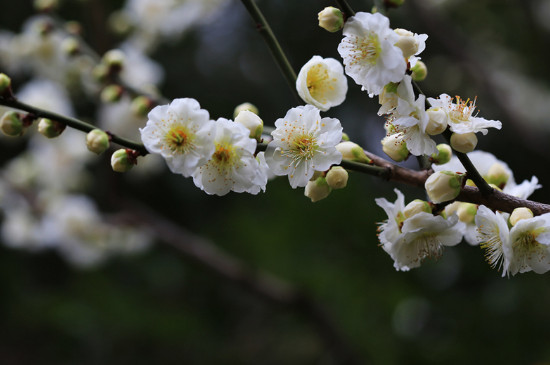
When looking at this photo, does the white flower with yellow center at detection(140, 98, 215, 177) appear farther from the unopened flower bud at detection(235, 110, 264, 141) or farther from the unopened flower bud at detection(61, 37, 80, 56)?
the unopened flower bud at detection(61, 37, 80, 56)

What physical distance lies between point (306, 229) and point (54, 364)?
6.57ft

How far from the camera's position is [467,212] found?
96cm

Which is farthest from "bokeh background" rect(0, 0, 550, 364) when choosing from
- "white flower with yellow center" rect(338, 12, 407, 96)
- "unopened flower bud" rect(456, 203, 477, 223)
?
"white flower with yellow center" rect(338, 12, 407, 96)

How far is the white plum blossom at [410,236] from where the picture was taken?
819mm

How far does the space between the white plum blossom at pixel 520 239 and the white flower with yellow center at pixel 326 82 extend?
326 millimetres

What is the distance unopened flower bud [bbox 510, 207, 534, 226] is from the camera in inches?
30.6

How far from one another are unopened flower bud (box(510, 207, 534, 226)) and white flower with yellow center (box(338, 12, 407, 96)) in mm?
277

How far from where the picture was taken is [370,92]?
77 centimetres

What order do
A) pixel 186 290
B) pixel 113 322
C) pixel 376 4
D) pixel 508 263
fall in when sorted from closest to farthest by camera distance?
pixel 508 263 < pixel 376 4 < pixel 113 322 < pixel 186 290

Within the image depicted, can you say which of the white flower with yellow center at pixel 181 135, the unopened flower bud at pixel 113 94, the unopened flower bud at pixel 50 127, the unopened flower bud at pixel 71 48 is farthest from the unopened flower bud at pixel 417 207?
the unopened flower bud at pixel 71 48

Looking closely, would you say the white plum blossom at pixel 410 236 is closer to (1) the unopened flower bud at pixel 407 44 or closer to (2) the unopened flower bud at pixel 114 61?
(1) the unopened flower bud at pixel 407 44

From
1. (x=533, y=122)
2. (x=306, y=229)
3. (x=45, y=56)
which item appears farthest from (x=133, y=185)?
(x=533, y=122)

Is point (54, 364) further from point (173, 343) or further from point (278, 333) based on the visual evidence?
point (278, 333)

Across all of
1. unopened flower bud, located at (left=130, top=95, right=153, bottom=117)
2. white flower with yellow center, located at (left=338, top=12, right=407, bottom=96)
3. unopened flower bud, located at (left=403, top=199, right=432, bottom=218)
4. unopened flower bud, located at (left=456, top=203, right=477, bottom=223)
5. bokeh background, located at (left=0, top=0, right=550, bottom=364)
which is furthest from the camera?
bokeh background, located at (left=0, top=0, right=550, bottom=364)
